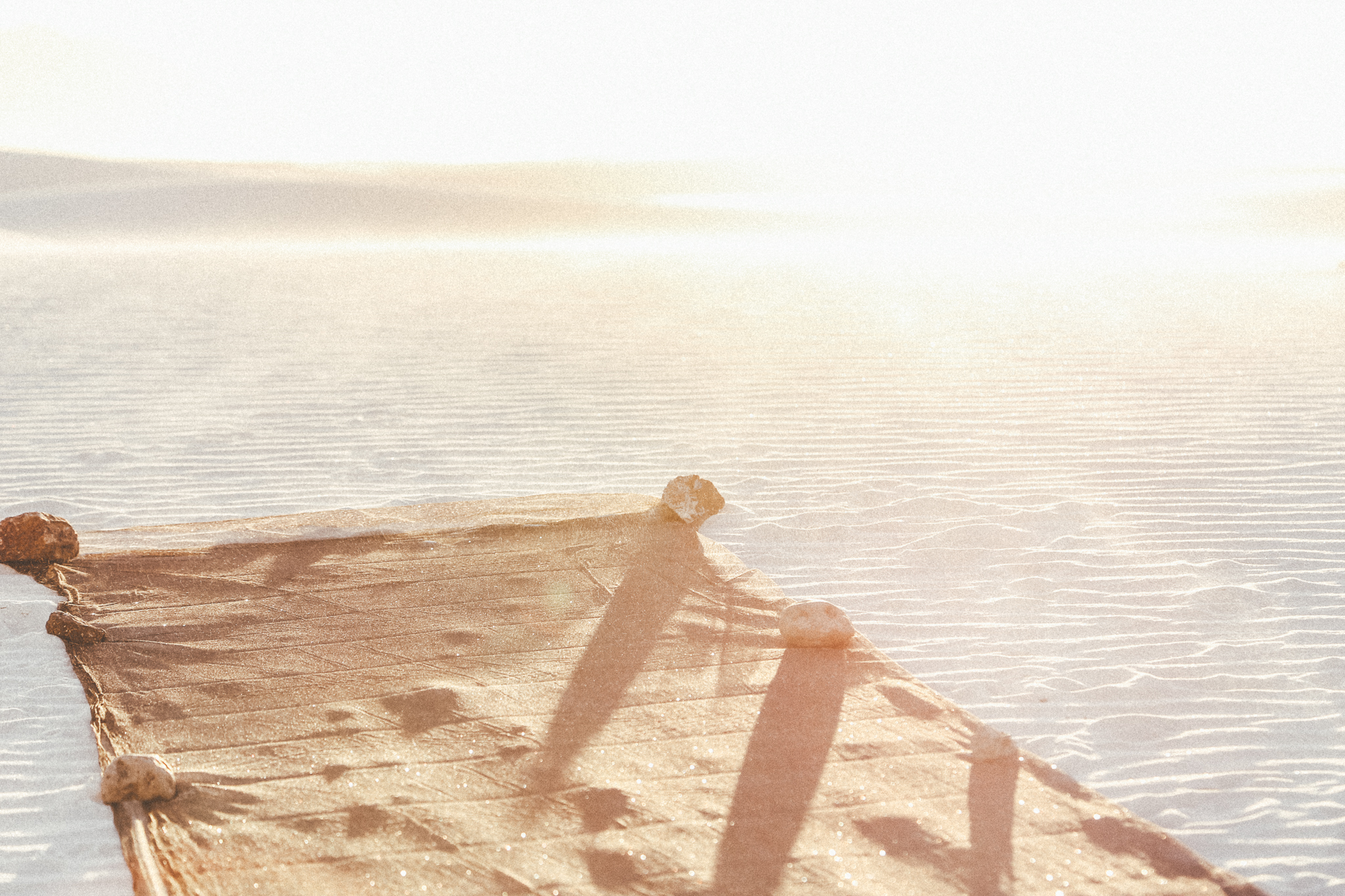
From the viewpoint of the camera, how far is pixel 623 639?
4105 mm

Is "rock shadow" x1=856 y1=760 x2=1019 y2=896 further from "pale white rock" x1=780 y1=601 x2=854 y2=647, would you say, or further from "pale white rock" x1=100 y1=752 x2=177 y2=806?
"pale white rock" x1=100 y1=752 x2=177 y2=806

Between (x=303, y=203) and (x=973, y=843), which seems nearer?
(x=973, y=843)

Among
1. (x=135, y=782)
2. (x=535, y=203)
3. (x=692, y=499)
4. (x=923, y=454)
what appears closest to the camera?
(x=135, y=782)

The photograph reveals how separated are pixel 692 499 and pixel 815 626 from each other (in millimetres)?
1341

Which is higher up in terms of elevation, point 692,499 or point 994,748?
point 692,499

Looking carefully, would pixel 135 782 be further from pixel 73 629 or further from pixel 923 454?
pixel 923 454

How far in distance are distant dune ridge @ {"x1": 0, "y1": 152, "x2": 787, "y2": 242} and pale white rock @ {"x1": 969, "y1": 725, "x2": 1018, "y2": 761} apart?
2048 cm

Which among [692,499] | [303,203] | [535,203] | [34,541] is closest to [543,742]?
[692,499]

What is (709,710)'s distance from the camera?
360 cm

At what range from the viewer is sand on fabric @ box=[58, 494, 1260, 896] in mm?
2820

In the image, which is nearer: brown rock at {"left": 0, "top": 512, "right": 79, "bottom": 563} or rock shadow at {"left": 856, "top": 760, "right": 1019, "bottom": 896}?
rock shadow at {"left": 856, "top": 760, "right": 1019, "bottom": 896}

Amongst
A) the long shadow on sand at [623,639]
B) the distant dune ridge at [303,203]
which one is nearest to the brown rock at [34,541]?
the long shadow on sand at [623,639]

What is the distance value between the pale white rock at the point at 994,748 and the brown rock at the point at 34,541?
3.51 meters

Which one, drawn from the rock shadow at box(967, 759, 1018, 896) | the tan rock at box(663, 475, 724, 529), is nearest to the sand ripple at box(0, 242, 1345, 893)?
the tan rock at box(663, 475, 724, 529)
